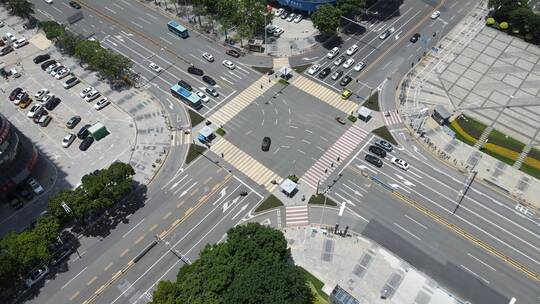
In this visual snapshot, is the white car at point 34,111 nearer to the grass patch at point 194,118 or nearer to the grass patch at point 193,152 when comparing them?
the grass patch at point 194,118

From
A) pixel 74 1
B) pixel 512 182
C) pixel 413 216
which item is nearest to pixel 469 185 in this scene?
pixel 512 182

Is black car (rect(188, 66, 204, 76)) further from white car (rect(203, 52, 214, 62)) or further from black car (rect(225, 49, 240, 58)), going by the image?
black car (rect(225, 49, 240, 58))

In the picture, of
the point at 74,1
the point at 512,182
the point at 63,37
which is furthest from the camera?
the point at 74,1

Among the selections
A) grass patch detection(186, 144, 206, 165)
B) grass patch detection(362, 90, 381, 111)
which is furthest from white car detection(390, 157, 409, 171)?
grass patch detection(186, 144, 206, 165)

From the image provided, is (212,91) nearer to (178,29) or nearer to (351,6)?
(178,29)

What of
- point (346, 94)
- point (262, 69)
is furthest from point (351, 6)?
point (262, 69)

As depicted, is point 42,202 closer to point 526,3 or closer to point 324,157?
point 324,157
